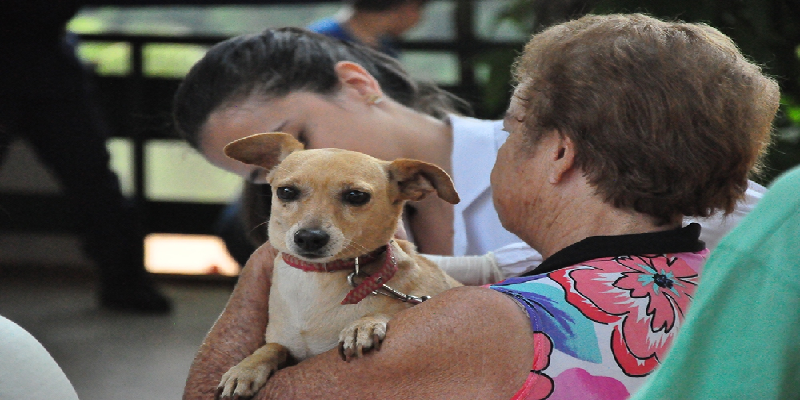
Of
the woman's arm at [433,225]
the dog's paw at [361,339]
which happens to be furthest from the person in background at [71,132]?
the dog's paw at [361,339]

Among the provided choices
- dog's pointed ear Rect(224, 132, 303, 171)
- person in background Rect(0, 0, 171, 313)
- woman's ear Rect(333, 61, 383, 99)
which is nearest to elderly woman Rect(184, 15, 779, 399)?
dog's pointed ear Rect(224, 132, 303, 171)

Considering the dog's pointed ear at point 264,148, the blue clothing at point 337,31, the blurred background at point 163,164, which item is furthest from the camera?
the blue clothing at point 337,31

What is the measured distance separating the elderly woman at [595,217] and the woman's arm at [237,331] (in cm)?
3

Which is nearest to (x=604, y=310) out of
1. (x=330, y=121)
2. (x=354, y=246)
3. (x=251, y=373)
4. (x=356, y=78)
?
(x=354, y=246)

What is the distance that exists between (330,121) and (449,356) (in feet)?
3.61

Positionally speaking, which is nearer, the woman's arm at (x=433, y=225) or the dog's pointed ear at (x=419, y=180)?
the dog's pointed ear at (x=419, y=180)

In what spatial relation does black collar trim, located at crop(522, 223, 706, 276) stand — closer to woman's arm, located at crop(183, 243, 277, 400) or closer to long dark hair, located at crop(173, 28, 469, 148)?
woman's arm, located at crop(183, 243, 277, 400)

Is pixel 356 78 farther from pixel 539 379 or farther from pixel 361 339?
pixel 539 379

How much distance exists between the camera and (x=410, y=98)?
254 cm

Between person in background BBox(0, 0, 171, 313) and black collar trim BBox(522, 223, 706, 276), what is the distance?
178 centimetres

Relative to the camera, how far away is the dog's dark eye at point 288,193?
1.51 metres

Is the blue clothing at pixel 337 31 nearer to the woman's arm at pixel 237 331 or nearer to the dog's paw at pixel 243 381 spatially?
the woman's arm at pixel 237 331

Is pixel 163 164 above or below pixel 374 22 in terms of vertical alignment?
below

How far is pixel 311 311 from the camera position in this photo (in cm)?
148
